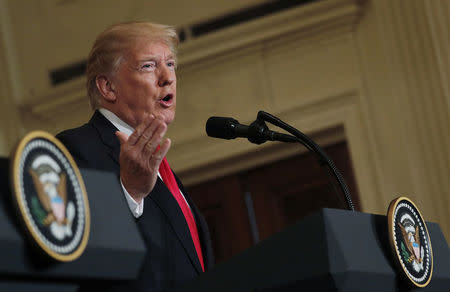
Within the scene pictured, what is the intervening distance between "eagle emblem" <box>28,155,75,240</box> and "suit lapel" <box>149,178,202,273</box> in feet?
2.64

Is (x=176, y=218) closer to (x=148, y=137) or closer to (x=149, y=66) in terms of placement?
→ (x=148, y=137)

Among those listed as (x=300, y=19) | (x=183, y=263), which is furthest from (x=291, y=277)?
(x=300, y=19)

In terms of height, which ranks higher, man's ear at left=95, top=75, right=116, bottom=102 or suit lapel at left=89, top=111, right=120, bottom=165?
man's ear at left=95, top=75, right=116, bottom=102

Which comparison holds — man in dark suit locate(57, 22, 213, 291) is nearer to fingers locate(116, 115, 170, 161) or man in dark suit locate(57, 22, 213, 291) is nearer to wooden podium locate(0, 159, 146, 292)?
fingers locate(116, 115, 170, 161)

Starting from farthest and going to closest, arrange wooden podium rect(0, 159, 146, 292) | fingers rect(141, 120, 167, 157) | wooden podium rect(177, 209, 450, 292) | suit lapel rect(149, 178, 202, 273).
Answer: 1. suit lapel rect(149, 178, 202, 273)
2. fingers rect(141, 120, 167, 157)
3. wooden podium rect(177, 209, 450, 292)
4. wooden podium rect(0, 159, 146, 292)

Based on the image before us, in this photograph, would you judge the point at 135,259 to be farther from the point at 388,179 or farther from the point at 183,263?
the point at 388,179

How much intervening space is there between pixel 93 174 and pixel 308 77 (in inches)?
146

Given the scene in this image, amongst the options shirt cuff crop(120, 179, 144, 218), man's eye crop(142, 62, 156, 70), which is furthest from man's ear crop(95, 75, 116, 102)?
shirt cuff crop(120, 179, 144, 218)

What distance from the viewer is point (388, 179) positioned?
455 centimetres

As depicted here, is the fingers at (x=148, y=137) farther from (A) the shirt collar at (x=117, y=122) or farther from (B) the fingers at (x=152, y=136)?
(A) the shirt collar at (x=117, y=122)

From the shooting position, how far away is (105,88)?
240 centimetres

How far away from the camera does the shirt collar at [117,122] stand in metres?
2.24

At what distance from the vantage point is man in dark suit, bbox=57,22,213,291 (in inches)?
65.3

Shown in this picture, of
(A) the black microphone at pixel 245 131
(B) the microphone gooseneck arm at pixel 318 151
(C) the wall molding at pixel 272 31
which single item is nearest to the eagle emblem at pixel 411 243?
(B) the microphone gooseneck arm at pixel 318 151
